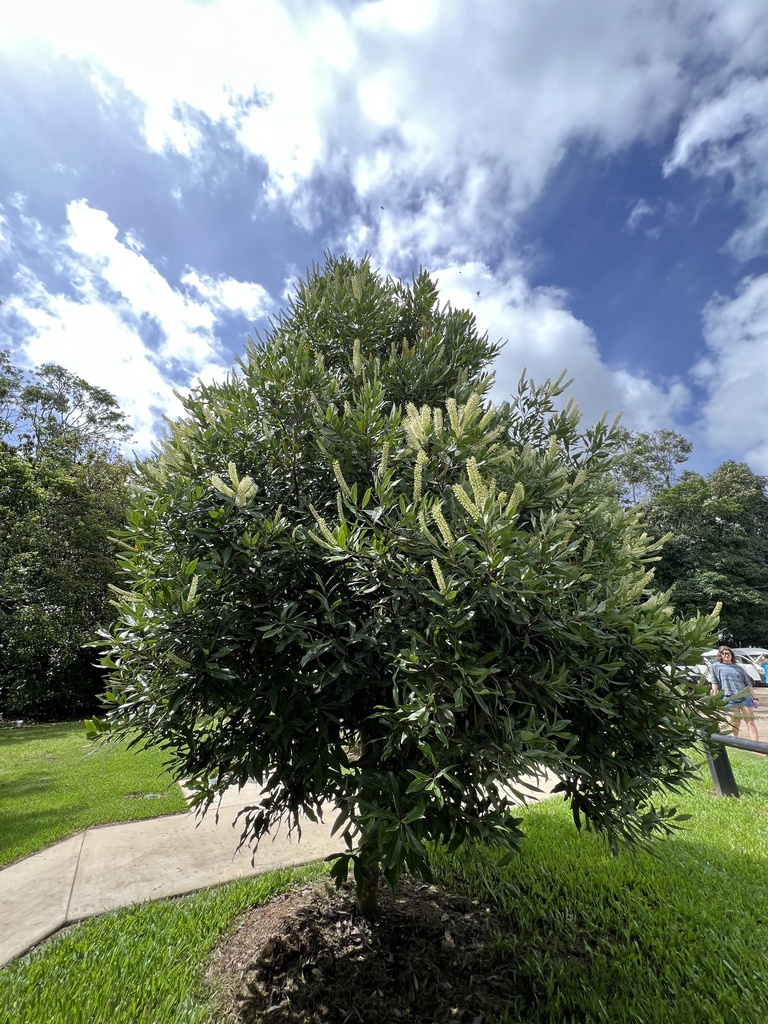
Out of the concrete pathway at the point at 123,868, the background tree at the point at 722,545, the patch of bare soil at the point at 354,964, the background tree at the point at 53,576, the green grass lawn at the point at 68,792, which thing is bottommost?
the patch of bare soil at the point at 354,964

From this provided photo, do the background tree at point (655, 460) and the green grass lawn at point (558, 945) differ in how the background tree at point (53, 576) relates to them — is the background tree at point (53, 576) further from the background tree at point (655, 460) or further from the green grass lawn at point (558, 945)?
the background tree at point (655, 460)

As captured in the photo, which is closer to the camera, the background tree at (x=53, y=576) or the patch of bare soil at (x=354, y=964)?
the patch of bare soil at (x=354, y=964)

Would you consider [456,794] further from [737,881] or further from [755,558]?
[755,558]

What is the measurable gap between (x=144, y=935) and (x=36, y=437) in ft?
85.0

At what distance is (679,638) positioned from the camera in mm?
2125

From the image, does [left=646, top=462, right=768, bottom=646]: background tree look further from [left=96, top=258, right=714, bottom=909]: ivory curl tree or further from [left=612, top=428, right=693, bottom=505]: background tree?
[left=96, top=258, right=714, bottom=909]: ivory curl tree

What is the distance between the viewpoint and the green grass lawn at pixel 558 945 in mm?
2508

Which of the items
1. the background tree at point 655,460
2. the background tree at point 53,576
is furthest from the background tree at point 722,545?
the background tree at point 53,576

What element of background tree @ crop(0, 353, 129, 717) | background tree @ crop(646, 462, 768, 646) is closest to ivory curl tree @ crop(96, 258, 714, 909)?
background tree @ crop(0, 353, 129, 717)

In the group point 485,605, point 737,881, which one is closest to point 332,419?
point 485,605

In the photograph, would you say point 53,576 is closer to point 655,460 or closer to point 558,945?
point 558,945

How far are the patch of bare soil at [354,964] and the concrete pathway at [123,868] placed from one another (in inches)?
24.2

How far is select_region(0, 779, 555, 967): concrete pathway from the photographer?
11.2 feet

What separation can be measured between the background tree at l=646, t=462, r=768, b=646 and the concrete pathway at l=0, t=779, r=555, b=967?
29.0m
